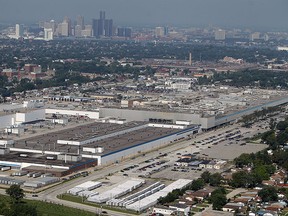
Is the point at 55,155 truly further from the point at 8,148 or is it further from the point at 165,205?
the point at 165,205

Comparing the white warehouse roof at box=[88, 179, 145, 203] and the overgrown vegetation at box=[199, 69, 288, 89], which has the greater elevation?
the overgrown vegetation at box=[199, 69, 288, 89]

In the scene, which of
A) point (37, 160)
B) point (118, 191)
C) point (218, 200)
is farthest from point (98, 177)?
point (218, 200)

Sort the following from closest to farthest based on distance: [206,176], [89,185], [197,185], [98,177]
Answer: [197,185], [89,185], [206,176], [98,177]

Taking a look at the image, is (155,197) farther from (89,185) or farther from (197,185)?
(89,185)

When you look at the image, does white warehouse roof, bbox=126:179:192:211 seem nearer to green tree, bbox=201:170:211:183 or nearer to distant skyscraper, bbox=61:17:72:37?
green tree, bbox=201:170:211:183

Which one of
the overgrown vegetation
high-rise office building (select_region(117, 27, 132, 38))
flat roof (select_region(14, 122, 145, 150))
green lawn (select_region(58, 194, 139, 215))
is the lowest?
green lawn (select_region(58, 194, 139, 215))

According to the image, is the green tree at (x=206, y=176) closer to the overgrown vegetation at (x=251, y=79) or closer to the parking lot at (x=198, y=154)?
the parking lot at (x=198, y=154)

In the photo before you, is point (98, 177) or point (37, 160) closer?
point (98, 177)

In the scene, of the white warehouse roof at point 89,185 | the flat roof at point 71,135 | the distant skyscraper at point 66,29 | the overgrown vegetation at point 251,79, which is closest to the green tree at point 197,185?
the white warehouse roof at point 89,185

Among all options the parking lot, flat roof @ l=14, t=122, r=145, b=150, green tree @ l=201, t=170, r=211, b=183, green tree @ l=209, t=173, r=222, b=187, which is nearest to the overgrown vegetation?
the parking lot
